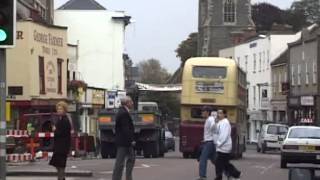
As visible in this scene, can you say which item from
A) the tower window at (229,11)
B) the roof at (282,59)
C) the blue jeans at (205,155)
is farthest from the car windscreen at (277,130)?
the tower window at (229,11)

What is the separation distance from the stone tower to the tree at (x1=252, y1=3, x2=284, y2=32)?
2545 mm

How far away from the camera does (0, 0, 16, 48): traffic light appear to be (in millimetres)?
12281

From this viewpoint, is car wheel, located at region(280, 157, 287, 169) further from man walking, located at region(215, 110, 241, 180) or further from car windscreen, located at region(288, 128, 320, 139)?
man walking, located at region(215, 110, 241, 180)

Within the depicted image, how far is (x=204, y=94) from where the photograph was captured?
33781 millimetres

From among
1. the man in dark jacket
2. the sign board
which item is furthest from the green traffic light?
the sign board

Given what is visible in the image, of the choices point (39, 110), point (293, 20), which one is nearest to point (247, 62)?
point (293, 20)

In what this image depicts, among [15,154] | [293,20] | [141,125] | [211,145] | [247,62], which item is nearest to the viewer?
[211,145]

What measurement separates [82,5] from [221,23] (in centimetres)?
4366

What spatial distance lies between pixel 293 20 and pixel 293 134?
279ft

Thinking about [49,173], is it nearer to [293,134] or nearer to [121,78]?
[293,134]

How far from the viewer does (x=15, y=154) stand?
Result: 1061 inches

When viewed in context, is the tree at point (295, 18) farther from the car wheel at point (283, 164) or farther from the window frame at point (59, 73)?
the car wheel at point (283, 164)

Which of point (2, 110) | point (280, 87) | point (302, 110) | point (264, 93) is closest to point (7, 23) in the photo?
point (2, 110)

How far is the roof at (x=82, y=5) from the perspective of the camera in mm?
73250
